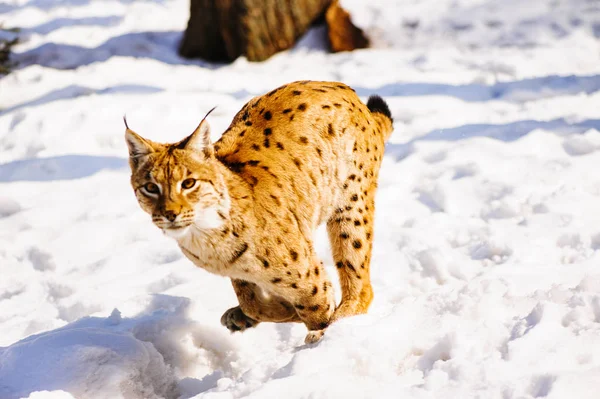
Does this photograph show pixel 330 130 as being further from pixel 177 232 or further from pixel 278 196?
pixel 177 232

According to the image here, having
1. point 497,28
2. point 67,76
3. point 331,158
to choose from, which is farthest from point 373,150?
point 67,76

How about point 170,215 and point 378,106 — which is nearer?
point 170,215

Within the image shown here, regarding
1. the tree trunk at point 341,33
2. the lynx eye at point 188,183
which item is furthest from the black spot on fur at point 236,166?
the tree trunk at point 341,33

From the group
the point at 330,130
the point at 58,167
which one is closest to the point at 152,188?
the point at 330,130

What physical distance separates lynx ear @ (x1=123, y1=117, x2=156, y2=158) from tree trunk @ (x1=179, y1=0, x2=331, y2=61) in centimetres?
518

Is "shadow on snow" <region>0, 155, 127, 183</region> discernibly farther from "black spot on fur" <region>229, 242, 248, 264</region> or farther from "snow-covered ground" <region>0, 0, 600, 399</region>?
"black spot on fur" <region>229, 242, 248, 264</region>

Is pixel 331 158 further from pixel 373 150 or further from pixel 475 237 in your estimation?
pixel 475 237

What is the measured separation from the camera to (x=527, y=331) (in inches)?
134

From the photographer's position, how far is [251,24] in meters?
8.59

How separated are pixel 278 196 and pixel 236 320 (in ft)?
2.67

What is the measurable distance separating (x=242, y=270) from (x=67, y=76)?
17.8ft

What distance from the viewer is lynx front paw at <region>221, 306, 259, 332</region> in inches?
171

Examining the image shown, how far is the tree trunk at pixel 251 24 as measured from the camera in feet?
28.2

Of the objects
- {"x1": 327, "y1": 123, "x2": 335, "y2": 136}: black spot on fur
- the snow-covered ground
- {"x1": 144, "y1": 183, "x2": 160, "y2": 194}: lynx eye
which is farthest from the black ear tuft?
{"x1": 144, "y1": 183, "x2": 160, "y2": 194}: lynx eye
